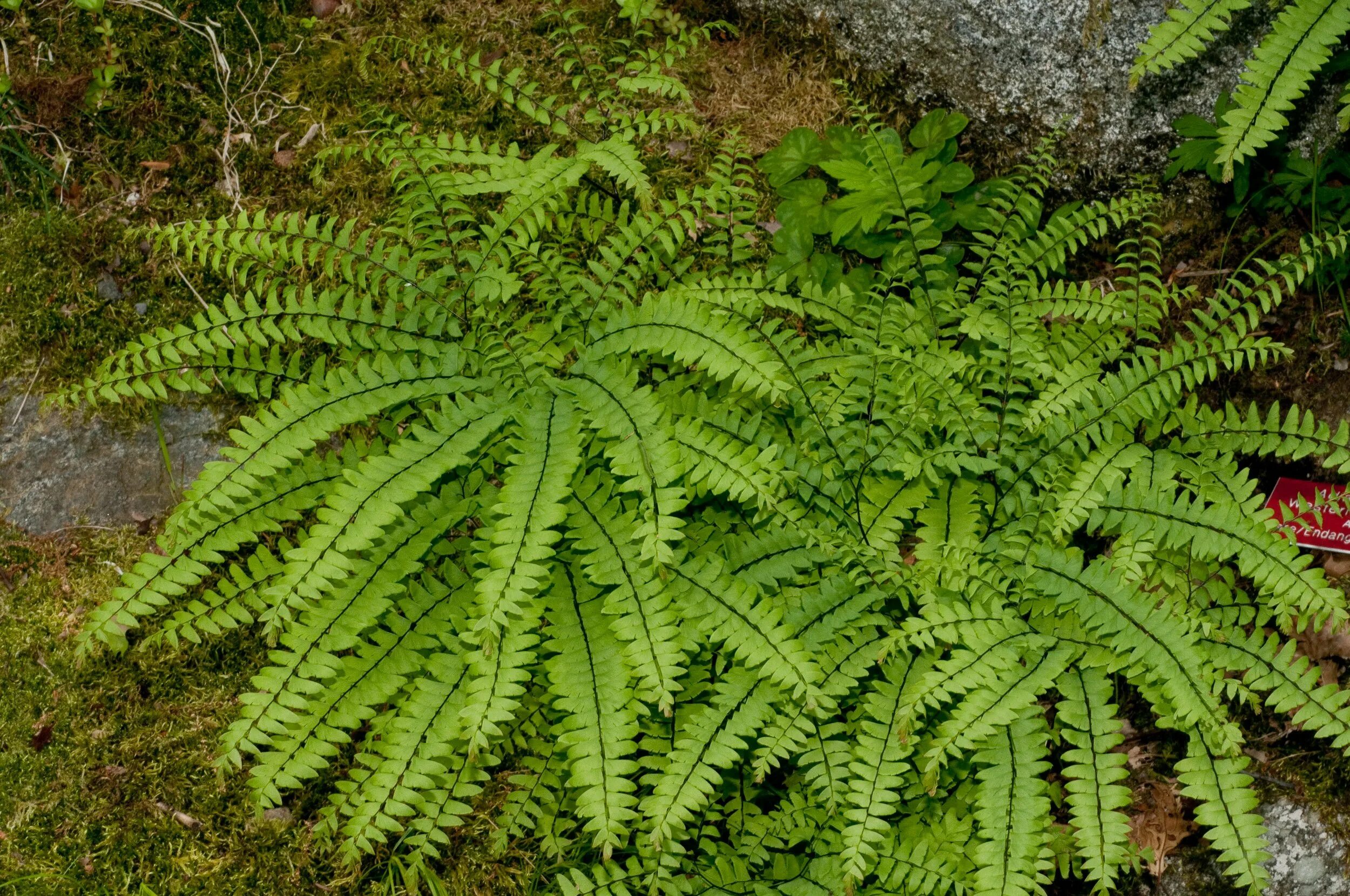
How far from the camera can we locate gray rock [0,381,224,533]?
4.62 meters

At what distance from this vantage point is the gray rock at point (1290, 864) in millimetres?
4066

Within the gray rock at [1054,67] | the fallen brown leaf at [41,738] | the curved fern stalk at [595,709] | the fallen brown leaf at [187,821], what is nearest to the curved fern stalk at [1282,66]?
the gray rock at [1054,67]

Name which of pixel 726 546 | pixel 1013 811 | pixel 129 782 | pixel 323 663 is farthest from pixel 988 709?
pixel 129 782

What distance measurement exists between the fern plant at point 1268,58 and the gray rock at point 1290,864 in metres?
2.58

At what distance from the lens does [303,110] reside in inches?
197

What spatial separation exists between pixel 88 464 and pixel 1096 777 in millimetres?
4483

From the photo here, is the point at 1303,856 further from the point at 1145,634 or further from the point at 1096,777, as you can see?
the point at 1145,634

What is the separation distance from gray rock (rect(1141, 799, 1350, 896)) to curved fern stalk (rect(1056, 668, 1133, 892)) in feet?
2.13

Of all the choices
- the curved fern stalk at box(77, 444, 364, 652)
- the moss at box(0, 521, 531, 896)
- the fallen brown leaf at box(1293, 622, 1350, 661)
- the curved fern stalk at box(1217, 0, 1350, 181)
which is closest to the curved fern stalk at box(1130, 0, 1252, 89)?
the curved fern stalk at box(1217, 0, 1350, 181)

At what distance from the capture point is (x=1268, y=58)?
3.72 meters

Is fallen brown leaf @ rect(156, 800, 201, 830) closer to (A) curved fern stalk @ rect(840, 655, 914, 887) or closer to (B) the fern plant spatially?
(A) curved fern stalk @ rect(840, 655, 914, 887)

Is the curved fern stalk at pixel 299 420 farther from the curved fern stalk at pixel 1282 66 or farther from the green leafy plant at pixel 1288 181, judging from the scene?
the green leafy plant at pixel 1288 181

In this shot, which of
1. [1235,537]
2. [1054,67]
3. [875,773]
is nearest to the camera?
[875,773]

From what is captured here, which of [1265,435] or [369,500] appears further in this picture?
[1265,435]
